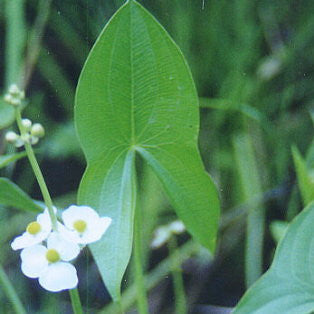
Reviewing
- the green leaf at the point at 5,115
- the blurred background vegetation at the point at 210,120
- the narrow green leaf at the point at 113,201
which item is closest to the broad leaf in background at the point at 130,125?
the narrow green leaf at the point at 113,201

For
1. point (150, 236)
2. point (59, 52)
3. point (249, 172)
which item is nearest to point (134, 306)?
point (150, 236)

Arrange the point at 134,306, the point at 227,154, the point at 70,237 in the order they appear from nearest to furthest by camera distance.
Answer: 1. the point at 70,237
2. the point at 134,306
3. the point at 227,154

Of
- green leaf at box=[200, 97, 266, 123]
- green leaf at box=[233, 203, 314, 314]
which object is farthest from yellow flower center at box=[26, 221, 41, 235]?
green leaf at box=[200, 97, 266, 123]

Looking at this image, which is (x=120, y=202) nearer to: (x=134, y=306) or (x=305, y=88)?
(x=134, y=306)

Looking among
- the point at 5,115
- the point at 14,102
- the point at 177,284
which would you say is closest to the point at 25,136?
the point at 14,102

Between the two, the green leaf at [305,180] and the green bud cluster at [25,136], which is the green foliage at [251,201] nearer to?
the green leaf at [305,180]

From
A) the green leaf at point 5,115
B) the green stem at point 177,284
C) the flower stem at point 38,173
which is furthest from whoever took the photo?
the green stem at point 177,284

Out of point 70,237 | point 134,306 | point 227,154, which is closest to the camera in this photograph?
point 70,237

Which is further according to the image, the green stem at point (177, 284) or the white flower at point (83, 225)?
the green stem at point (177, 284)
